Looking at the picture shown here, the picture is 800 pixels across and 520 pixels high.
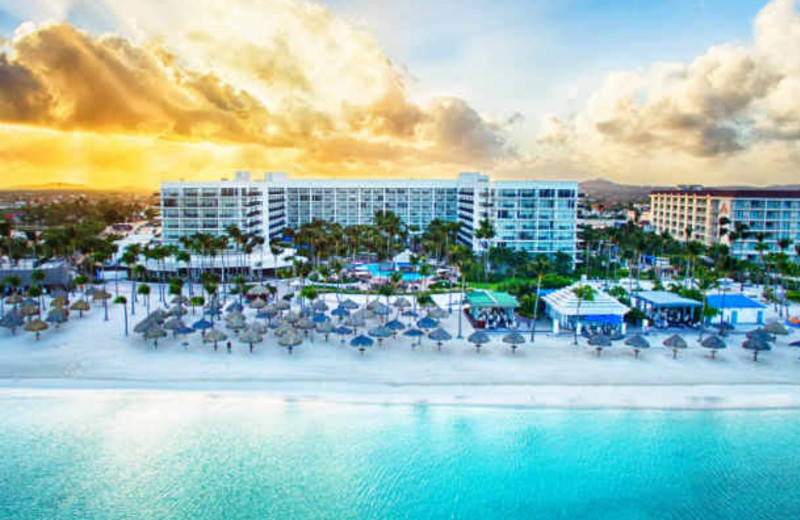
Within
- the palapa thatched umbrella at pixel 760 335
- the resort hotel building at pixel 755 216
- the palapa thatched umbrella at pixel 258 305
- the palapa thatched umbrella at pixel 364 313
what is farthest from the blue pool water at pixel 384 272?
the resort hotel building at pixel 755 216

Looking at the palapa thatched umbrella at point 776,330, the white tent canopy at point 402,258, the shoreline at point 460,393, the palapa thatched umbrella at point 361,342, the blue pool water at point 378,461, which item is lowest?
the blue pool water at point 378,461

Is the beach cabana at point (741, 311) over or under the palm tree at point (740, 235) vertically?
under

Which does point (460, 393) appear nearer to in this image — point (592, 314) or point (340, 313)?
point (592, 314)

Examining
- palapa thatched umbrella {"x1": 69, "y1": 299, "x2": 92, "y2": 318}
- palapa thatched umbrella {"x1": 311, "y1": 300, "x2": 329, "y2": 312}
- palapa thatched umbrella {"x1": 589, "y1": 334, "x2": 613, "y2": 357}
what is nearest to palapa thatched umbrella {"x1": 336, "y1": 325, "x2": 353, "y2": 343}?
palapa thatched umbrella {"x1": 311, "y1": 300, "x2": 329, "y2": 312}

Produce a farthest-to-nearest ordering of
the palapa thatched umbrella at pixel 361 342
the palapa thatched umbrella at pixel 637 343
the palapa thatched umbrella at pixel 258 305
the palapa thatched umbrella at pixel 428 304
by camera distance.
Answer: the palapa thatched umbrella at pixel 258 305, the palapa thatched umbrella at pixel 428 304, the palapa thatched umbrella at pixel 361 342, the palapa thatched umbrella at pixel 637 343

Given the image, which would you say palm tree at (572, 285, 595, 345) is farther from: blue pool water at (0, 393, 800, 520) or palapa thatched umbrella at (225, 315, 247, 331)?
palapa thatched umbrella at (225, 315, 247, 331)

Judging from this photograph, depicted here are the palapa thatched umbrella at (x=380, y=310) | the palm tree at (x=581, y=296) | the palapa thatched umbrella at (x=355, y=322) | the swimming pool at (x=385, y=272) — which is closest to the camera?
the palm tree at (x=581, y=296)

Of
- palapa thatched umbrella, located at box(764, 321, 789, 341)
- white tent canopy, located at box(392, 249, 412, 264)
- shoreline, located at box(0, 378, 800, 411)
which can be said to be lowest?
shoreline, located at box(0, 378, 800, 411)

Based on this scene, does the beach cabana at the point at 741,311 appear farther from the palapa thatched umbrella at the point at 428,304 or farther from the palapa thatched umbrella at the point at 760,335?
the palapa thatched umbrella at the point at 428,304
